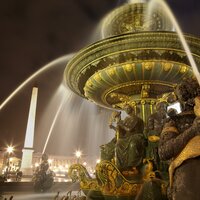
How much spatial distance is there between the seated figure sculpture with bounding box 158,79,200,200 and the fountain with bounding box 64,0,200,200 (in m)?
2.82

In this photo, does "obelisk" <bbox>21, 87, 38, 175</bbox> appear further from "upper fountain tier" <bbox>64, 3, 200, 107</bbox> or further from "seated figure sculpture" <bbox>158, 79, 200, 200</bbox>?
"seated figure sculpture" <bbox>158, 79, 200, 200</bbox>

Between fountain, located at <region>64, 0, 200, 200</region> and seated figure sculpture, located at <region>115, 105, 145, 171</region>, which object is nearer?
fountain, located at <region>64, 0, 200, 200</region>

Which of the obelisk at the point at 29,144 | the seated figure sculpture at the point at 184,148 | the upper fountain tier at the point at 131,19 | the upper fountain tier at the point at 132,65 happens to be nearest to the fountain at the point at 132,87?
the upper fountain tier at the point at 132,65

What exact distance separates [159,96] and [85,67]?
283cm

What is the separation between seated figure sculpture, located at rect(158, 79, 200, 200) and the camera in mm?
1737

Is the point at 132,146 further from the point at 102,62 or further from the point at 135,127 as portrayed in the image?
the point at 102,62

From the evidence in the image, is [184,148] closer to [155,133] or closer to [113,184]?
[113,184]

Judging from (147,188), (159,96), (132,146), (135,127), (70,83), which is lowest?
(147,188)

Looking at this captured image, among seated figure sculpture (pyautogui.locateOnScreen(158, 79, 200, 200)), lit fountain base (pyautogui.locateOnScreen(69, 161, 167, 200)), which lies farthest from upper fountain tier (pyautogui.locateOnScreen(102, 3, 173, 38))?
seated figure sculpture (pyautogui.locateOnScreen(158, 79, 200, 200))

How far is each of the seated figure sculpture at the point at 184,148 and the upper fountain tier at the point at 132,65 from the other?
426 cm

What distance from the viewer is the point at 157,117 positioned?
6.33 m

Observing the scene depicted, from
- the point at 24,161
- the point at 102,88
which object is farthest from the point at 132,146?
the point at 24,161

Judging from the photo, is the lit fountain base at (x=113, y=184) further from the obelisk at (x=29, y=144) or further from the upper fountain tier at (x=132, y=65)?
the obelisk at (x=29, y=144)

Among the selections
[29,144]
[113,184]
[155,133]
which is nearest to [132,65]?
[155,133]
